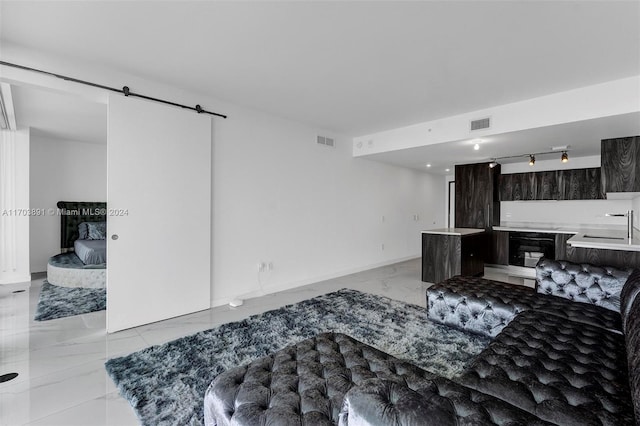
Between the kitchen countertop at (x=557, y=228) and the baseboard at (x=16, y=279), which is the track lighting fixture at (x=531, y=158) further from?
the baseboard at (x=16, y=279)

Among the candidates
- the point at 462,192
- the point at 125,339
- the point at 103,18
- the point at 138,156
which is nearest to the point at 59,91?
the point at 138,156

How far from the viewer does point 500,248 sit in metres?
6.14

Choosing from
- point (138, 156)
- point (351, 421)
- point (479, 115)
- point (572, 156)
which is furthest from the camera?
point (572, 156)

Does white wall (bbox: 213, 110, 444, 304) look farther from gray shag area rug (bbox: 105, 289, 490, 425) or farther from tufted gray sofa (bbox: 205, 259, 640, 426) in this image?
tufted gray sofa (bbox: 205, 259, 640, 426)

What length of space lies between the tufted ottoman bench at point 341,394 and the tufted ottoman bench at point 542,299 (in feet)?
5.60

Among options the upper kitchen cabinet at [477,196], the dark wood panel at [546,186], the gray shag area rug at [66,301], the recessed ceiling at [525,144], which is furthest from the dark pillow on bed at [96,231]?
the dark wood panel at [546,186]

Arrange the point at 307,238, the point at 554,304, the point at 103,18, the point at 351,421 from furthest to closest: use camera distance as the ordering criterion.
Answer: the point at 307,238
the point at 554,304
the point at 103,18
the point at 351,421

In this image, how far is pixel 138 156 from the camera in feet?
10.6

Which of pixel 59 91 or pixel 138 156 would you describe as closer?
pixel 59 91

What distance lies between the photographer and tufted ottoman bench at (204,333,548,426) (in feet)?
3.18

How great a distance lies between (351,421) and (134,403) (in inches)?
67.4

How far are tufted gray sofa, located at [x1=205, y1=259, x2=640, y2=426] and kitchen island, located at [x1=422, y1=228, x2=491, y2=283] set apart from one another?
2499mm

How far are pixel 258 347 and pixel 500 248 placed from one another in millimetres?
5565

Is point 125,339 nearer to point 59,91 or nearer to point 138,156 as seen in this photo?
point 138,156
